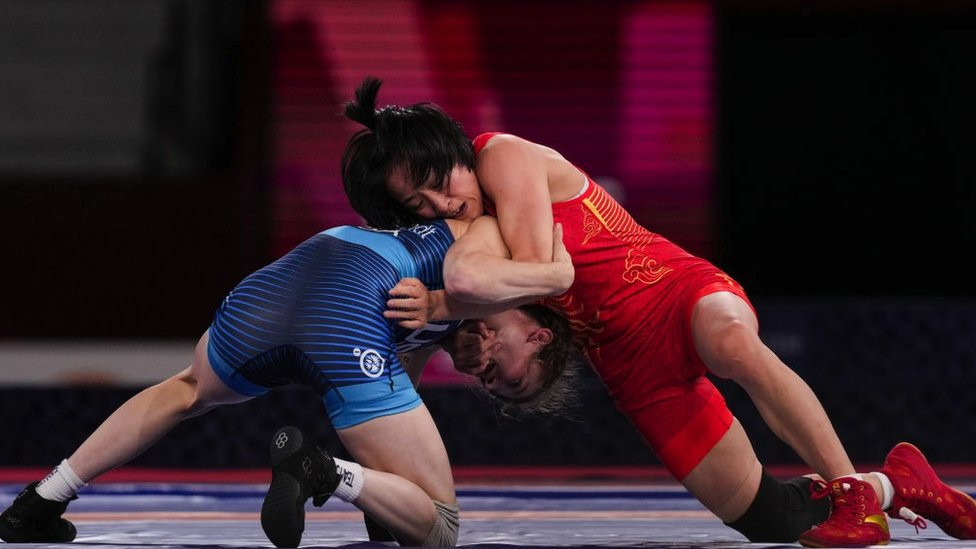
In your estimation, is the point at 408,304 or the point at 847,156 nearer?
the point at 408,304

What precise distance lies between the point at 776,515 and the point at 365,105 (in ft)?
3.92

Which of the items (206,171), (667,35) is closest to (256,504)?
(206,171)

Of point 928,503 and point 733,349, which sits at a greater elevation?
point 733,349

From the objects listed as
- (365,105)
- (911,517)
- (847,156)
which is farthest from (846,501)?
(847,156)

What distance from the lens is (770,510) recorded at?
3.46m

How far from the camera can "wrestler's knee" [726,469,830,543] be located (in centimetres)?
344

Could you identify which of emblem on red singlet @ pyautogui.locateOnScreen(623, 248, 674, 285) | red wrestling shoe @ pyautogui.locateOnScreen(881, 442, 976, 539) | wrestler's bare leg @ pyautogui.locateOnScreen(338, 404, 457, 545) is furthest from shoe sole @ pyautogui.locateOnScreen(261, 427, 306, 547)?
red wrestling shoe @ pyautogui.locateOnScreen(881, 442, 976, 539)

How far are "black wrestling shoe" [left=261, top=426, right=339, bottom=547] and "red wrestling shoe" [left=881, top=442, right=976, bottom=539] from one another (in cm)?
121

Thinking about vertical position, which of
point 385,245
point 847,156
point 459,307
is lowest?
point 847,156

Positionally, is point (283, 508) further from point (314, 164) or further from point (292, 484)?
point (314, 164)

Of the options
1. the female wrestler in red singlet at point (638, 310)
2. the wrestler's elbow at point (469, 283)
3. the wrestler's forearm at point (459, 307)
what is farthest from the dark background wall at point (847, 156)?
the wrestler's elbow at point (469, 283)

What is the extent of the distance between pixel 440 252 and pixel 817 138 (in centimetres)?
433

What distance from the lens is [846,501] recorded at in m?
3.16

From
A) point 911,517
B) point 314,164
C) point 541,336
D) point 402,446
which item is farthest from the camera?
point 314,164
